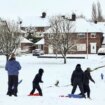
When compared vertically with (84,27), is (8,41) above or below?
below

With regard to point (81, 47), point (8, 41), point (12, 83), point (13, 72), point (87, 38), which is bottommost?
point (12, 83)

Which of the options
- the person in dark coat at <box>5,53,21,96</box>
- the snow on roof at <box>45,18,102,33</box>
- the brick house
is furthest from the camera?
the snow on roof at <box>45,18,102,33</box>

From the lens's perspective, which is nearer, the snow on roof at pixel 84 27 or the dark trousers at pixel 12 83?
the dark trousers at pixel 12 83

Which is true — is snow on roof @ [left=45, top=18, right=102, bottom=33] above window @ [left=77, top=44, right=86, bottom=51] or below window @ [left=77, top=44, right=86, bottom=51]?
above

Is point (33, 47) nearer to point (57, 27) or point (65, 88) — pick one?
point (57, 27)

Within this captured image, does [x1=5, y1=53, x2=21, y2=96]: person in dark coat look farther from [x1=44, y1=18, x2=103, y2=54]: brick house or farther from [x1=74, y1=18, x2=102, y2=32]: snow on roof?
[x1=74, y1=18, x2=102, y2=32]: snow on roof

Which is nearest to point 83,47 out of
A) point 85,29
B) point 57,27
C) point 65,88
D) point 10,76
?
point 85,29

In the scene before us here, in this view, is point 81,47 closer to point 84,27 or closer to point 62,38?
point 84,27

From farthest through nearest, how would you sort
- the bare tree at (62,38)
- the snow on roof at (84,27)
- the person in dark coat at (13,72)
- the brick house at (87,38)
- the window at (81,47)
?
the snow on roof at (84,27)
the brick house at (87,38)
the window at (81,47)
the bare tree at (62,38)
the person in dark coat at (13,72)

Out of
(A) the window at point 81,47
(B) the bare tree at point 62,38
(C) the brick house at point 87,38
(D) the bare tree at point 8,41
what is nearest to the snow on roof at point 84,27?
(C) the brick house at point 87,38

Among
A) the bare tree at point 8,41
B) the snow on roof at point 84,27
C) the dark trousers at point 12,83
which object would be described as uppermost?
the snow on roof at point 84,27

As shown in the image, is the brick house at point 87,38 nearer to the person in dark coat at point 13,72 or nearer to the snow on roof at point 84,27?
the snow on roof at point 84,27

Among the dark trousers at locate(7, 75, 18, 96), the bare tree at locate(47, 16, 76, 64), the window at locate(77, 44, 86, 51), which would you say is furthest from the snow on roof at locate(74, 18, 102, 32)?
the dark trousers at locate(7, 75, 18, 96)

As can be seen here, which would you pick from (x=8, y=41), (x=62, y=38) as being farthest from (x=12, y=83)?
(x=62, y=38)
